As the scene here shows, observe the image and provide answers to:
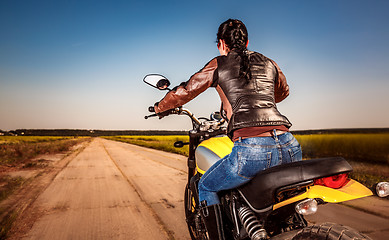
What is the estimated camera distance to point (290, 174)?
1.34m

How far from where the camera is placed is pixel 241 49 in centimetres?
188

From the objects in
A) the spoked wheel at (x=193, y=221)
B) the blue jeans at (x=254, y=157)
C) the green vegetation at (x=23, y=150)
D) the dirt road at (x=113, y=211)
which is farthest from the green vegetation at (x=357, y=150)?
the green vegetation at (x=23, y=150)

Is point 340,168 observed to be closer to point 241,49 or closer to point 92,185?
point 241,49

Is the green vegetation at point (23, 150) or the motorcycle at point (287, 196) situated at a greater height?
the motorcycle at point (287, 196)

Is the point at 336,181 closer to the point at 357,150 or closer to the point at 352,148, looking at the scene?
the point at 357,150

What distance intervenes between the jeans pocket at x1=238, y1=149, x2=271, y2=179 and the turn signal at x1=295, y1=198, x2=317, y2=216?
1.04 feet

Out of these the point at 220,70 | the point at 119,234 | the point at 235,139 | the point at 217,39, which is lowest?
the point at 119,234

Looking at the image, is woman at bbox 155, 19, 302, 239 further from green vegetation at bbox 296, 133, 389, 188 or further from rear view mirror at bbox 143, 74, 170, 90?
green vegetation at bbox 296, 133, 389, 188

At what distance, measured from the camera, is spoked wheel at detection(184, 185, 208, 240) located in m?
2.30

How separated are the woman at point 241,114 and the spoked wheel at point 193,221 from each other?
1.11ft

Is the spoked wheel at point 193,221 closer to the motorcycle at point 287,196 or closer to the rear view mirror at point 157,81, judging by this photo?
the motorcycle at point 287,196

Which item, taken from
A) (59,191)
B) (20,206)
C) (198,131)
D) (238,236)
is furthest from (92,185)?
(238,236)

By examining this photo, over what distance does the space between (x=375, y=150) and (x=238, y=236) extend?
12817 mm

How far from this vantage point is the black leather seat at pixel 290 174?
130 cm
